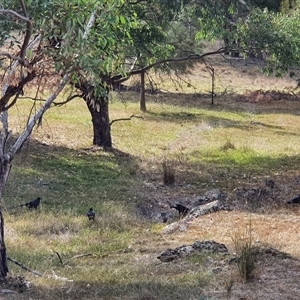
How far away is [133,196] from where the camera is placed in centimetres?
1340

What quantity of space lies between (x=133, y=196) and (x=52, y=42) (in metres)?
7.08

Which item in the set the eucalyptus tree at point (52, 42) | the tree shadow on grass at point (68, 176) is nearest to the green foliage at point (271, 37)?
the tree shadow on grass at point (68, 176)

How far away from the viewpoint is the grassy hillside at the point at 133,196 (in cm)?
711

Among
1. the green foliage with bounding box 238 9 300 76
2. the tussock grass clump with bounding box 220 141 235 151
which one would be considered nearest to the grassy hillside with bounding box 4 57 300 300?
the tussock grass clump with bounding box 220 141 235 151

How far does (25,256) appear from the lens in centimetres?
843

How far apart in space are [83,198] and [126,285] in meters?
6.53

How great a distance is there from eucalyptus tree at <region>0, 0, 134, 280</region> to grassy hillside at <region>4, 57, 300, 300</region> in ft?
4.35

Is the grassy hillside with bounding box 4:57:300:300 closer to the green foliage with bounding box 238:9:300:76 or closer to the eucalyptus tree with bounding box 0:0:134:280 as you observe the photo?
the eucalyptus tree with bounding box 0:0:134:280

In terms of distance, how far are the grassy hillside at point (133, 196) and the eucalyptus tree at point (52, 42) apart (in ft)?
4.35

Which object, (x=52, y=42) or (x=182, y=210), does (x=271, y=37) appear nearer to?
(x=182, y=210)

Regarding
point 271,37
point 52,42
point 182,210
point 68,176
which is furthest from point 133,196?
point 52,42

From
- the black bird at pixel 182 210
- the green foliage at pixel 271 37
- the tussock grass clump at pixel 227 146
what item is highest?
the green foliage at pixel 271 37

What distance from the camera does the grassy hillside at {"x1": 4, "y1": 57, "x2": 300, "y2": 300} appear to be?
7.11 meters

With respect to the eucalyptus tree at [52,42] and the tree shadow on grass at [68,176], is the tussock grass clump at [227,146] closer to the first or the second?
the tree shadow on grass at [68,176]
